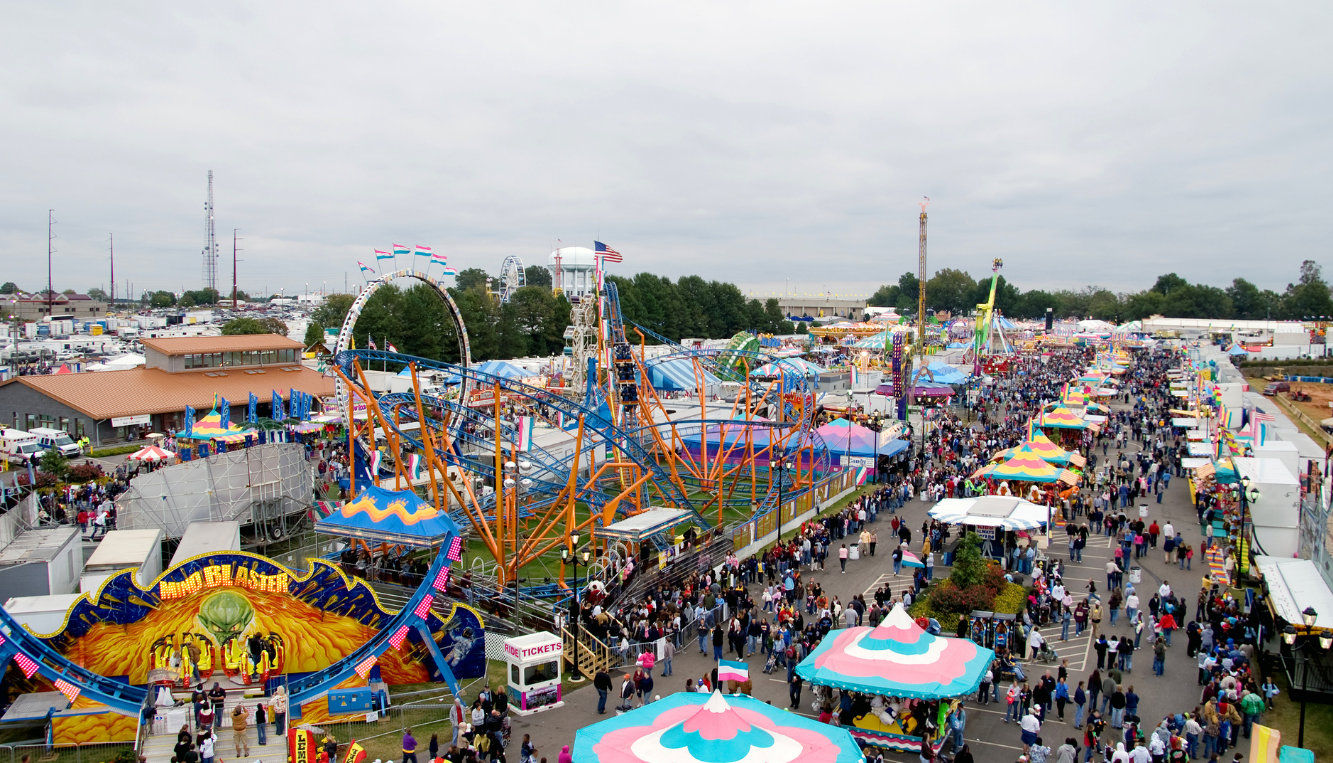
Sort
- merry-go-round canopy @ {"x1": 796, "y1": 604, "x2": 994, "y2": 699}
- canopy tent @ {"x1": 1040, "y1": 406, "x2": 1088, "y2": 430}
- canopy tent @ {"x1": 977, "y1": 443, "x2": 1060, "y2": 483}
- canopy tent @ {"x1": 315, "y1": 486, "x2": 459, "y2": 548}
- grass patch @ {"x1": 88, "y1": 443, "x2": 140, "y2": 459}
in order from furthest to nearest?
grass patch @ {"x1": 88, "y1": 443, "x2": 140, "y2": 459}, canopy tent @ {"x1": 1040, "y1": 406, "x2": 1088, "y2": 430}, canopy tent @ {"x1": 977, "y1": 443, "x2": 1060, "y2": 483}, canopy tent @ {"x1": 315, "y1": 486, "x2": 459, "y2": 548}, merry-go-round canopy @ {"x1": 796, "y1": 604, "x2": 994, "y2": 699}

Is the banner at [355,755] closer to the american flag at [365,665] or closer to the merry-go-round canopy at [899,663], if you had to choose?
the american flag at [365,665]

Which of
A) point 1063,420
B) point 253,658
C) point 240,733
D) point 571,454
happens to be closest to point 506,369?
point 571,454

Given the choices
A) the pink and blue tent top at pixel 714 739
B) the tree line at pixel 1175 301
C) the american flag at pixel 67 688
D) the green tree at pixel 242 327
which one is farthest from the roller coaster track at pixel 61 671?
the tree line at pixel 1175 301

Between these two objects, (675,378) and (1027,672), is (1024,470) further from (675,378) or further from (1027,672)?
(675,378)

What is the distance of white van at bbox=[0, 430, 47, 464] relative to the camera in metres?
36.6

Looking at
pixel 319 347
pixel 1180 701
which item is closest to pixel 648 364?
pixel 319 347

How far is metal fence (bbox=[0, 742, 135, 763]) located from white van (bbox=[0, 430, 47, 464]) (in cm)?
2613

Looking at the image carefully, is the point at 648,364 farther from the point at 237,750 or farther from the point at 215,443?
the point at 237,750

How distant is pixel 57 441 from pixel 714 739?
128 feet

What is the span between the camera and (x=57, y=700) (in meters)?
15.3

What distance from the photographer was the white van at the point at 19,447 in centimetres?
3662

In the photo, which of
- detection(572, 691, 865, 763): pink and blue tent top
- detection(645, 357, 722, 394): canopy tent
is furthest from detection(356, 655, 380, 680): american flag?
detection(645, 357, 722, 394): canopy tent

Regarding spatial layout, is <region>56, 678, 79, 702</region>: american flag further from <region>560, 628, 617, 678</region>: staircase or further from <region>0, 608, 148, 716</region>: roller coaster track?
<region>560, 628, 617, 678</region>: staircase

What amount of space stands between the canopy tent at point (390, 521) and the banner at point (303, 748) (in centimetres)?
631
